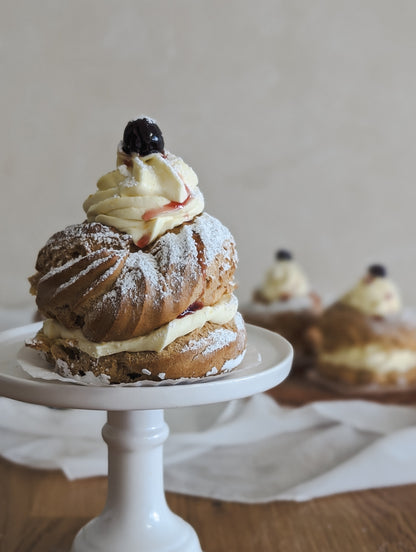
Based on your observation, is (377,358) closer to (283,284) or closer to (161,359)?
(283,284)

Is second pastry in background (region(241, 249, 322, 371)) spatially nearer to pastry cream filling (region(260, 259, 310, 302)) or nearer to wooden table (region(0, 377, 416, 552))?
pastry cream filling (region(260, 259, 310, 302))

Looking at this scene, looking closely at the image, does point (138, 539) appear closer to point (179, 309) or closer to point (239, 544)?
point (239, 544)

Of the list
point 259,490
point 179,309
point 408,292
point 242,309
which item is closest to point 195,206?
point 179,309

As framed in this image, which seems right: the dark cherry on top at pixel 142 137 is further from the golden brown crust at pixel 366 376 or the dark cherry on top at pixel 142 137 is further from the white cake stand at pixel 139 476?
the golden brown crust at pixel 366 376

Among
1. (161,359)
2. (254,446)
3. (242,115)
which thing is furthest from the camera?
(242,115)

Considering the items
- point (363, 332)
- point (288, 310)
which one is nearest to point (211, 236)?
point (363, 332)

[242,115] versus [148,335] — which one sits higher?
A: [242,115]
